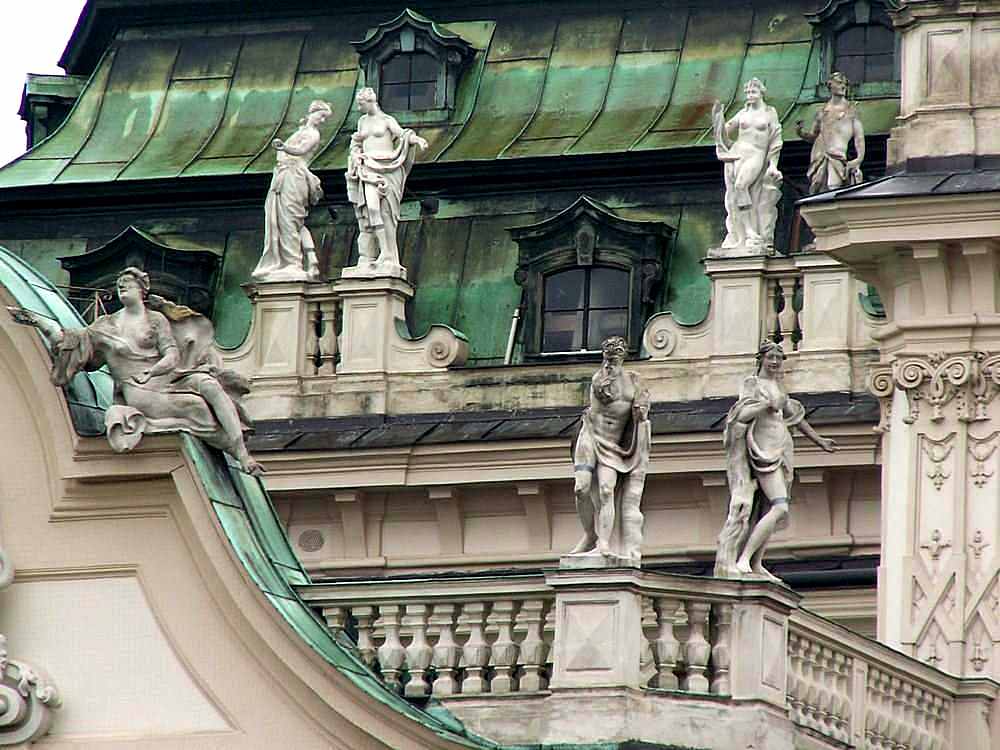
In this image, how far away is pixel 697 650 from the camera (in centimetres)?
4084

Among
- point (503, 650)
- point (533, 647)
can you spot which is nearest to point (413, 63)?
point (503, 650)

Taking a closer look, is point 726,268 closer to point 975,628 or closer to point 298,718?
point 975,628

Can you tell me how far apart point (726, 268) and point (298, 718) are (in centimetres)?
1854

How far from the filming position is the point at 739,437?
42031 millimetres

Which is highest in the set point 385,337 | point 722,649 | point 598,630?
point 385,337

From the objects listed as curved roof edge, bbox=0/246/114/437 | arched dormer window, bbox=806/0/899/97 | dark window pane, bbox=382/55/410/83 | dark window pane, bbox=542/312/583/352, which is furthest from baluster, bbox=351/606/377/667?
dark window pane, bbox=382/55/410/83

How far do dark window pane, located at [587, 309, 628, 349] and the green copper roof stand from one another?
1654 mm

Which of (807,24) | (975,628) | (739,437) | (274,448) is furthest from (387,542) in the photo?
(739,437)

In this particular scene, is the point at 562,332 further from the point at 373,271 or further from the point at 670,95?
the point at 670,95

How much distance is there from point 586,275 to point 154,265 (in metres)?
4.66

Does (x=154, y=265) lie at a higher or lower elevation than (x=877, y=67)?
lower

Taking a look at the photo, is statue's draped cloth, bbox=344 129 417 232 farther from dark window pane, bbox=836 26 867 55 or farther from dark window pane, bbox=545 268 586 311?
dark window pane, bbox=836 26 867 55

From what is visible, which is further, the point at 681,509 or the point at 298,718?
the point at 681,509

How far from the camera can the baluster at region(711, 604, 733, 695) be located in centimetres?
4088
